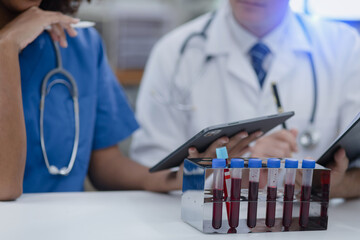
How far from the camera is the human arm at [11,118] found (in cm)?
93

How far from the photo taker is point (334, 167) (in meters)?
1.00

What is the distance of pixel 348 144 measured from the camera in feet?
3.02

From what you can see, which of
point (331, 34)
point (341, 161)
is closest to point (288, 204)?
point (341, 161)

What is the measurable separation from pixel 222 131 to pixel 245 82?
0.65 meters

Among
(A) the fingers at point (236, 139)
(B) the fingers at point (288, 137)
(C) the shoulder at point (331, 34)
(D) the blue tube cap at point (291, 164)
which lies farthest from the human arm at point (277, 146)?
(C) the shoulder at point (331, 34)

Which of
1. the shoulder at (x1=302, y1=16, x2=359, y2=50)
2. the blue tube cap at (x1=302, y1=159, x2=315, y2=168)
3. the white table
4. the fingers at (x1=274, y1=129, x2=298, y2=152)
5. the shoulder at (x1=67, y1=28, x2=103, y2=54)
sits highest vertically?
the shoulder at (x1=302, y1=16, x2=359, y2=50)

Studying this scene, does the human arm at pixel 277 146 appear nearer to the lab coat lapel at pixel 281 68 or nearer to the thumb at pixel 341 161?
the thumb at pixel 341 161

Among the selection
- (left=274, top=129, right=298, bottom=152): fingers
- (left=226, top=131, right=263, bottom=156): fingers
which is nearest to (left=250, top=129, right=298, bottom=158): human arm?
(left=274, top=129, right=298, bottom=152): fingers

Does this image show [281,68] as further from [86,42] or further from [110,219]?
[110,219]

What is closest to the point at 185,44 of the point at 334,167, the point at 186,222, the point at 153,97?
the point at 153,97

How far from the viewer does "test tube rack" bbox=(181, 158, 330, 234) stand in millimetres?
767

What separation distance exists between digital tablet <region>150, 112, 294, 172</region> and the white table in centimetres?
11

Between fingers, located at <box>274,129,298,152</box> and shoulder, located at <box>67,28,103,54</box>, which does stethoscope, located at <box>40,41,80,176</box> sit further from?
fingers, located at <box>274,129,298,152</box>

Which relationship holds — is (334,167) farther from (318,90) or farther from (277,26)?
(277,26)
